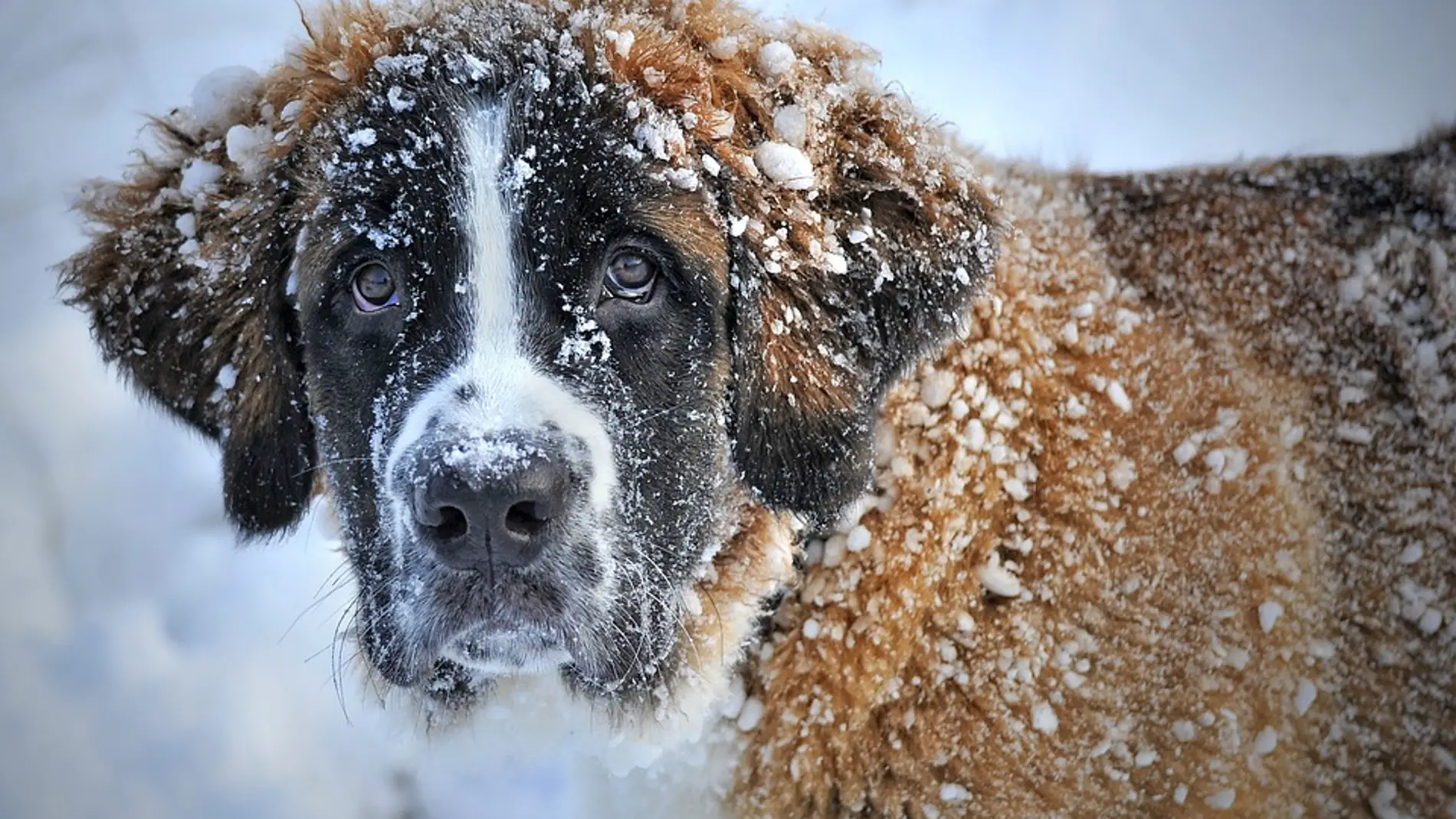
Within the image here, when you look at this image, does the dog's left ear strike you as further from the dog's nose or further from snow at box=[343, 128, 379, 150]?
snow at box=[343, 128, 379, 150]

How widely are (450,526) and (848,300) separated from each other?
859 millimetres

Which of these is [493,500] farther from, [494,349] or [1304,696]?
[1304,696]

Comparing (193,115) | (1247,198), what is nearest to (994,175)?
(1247,198)

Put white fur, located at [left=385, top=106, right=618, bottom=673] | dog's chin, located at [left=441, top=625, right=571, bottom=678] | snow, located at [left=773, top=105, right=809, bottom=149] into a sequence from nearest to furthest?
white fur, located at [left=385, top=106, right=618, bottom=673], dog's chin, located at [left=441, top=625, right=571, bottom=678], snow, located at [left=773, top=105, right=809, bottom=149]

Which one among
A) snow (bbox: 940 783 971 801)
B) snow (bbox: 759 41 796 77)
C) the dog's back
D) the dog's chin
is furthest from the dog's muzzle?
snow (bbox: 940 783 971 801)

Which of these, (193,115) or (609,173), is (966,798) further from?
(193,115)

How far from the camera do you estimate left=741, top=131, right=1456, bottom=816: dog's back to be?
2264 mm

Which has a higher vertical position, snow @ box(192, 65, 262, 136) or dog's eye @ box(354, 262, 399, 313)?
snow @ box(192, 65, 262, 136)

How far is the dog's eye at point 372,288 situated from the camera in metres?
2.07

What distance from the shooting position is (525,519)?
1.83 meters

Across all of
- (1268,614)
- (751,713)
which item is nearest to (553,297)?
(751,713)

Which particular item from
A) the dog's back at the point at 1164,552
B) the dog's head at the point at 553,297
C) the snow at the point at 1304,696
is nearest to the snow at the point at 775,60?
the dog's head at the point at 553,297

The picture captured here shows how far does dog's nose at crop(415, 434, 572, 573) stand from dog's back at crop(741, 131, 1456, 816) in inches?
28.6

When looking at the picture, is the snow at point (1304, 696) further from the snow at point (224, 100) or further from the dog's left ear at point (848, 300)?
the snow at point (224, 100)
